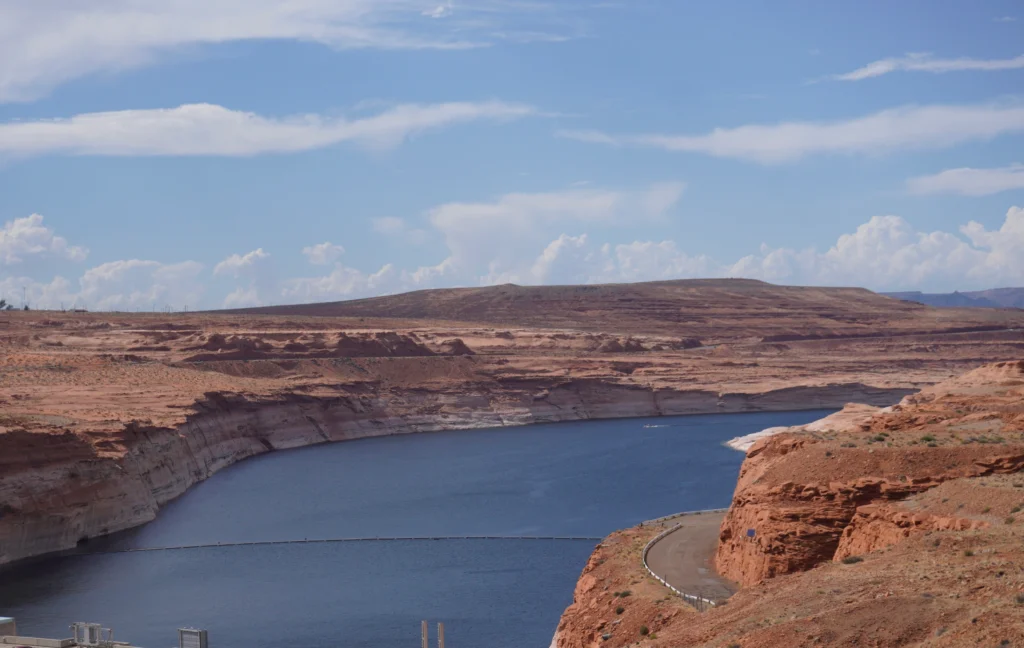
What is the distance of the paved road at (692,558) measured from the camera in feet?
80.7

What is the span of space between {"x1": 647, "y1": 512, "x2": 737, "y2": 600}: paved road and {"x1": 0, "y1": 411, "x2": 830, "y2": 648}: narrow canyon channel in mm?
5638

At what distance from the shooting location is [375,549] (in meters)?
48.4

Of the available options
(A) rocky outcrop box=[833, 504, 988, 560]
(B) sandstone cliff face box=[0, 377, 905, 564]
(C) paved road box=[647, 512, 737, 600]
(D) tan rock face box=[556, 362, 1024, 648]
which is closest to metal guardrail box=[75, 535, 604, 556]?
(B) sandstone cliff face box=[0, 377, 905, 564]

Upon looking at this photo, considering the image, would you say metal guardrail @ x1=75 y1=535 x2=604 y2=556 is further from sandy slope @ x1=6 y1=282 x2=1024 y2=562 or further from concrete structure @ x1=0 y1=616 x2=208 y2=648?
concrete structure @ x1=0 y1=616 x2=208 y2=648

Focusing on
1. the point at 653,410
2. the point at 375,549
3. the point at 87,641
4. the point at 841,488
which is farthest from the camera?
the point at 653,410

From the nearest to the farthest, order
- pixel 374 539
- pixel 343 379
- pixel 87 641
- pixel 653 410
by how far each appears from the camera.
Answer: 1. pixel 87 641
2. pixel 374 539
3. pixel 343 379
4. pixel 653 410

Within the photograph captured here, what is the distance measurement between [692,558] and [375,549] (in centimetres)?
2326

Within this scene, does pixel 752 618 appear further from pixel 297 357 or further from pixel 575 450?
pixel 297 357

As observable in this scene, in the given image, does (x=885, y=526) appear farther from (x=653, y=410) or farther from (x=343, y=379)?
(x=653, y=410)

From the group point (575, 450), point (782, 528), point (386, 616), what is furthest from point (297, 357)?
point (782, 528)

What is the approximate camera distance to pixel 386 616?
36.6m

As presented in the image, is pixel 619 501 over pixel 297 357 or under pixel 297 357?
under

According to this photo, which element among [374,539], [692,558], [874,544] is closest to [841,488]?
[874,544]

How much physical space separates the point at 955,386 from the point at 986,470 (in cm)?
3021
